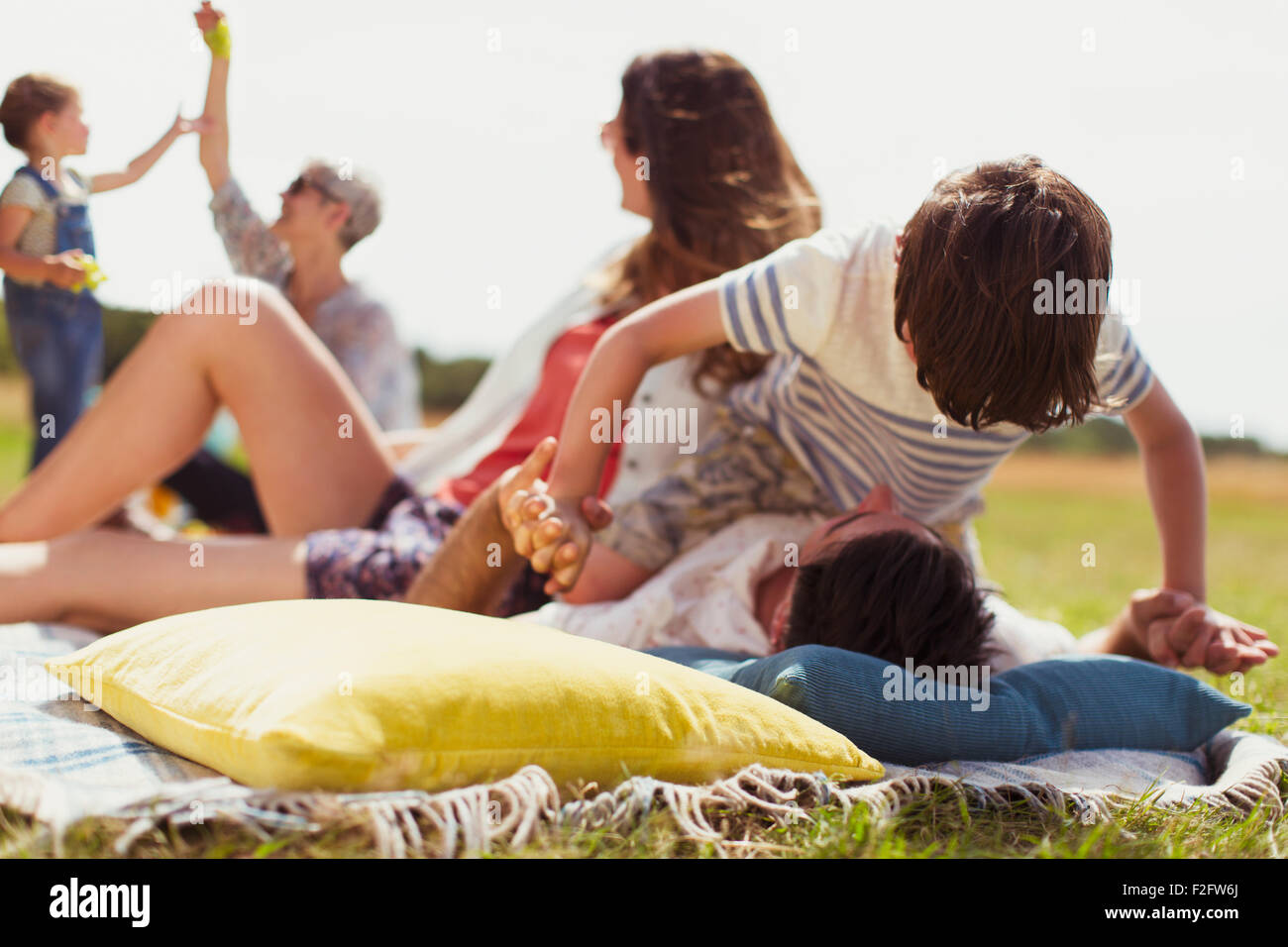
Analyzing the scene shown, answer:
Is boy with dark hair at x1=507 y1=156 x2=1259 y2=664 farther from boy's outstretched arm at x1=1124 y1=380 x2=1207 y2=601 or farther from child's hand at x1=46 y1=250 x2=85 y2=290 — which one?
child's hand at x1=46 y1=250 x2=85 y2=290

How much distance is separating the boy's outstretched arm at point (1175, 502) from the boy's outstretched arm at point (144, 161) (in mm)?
2247

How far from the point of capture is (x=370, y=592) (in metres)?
2.23

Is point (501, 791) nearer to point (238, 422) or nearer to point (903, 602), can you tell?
point (903, 602)

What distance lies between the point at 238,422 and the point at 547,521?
0.97 metres

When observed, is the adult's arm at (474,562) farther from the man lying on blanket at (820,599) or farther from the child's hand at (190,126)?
the child's hand at (190,126)

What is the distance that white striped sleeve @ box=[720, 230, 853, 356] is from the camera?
1973 millimetres

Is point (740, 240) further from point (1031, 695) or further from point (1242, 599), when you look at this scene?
point (1242, 599)

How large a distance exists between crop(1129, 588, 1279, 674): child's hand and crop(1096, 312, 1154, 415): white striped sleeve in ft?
1.39

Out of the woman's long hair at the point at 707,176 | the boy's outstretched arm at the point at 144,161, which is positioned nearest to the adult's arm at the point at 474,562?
the woman's long hair at the point at 707,176

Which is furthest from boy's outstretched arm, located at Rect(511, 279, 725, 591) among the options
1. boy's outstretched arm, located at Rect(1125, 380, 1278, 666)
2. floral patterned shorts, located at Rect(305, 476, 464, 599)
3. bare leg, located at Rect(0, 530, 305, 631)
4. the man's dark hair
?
boy's outstretched arm, located at Rect(1125, 380, 1278, 666)

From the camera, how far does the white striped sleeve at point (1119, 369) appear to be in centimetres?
195

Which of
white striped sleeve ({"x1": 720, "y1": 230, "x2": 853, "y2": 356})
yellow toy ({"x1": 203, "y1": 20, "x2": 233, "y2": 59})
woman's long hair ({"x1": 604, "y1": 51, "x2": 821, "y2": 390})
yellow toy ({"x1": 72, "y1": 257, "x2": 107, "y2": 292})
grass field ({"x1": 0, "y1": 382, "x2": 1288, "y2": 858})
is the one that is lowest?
grass field ({"x1": 0, "y1": 382, "x2": 1288, "y2": 858})

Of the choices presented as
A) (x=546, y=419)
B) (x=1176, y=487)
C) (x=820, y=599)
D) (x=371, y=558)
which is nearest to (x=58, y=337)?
(x=371, y=558)
